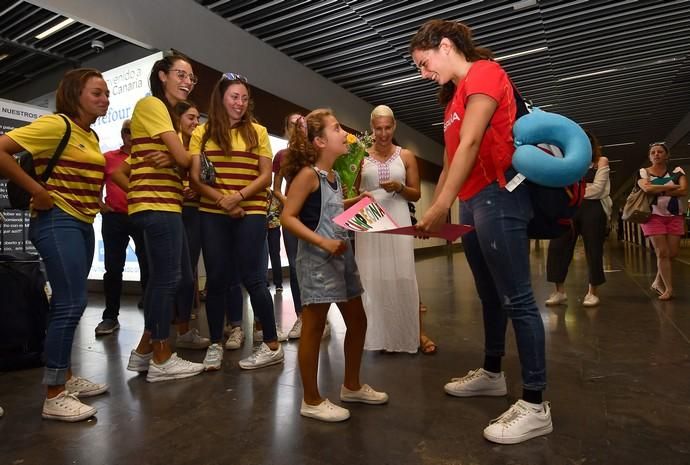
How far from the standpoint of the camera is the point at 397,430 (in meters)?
1.59

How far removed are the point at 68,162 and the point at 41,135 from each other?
5.4 inches

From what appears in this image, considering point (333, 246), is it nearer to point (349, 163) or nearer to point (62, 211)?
point (349, 163)

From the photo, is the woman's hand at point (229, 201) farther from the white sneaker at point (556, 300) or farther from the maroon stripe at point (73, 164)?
the white sneaker at point (556, 300)

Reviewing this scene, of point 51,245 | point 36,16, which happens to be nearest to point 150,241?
point 51,245

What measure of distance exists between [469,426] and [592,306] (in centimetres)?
274

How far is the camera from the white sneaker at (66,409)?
1.76 meters

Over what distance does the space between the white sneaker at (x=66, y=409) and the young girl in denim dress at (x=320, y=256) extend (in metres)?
0.86

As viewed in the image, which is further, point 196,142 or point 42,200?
point 196,142

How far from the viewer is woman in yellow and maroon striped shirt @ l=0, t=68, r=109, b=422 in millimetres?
1769

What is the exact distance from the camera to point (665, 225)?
416 cm

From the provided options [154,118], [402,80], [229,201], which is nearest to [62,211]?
[154,118]

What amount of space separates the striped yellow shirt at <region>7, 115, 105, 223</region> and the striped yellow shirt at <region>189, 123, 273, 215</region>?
19.2 inches

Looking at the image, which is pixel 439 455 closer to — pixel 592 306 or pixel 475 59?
pixel 475 59

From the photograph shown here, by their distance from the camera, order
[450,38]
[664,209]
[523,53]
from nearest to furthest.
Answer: [450,38], [664,209], [523,53]
